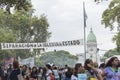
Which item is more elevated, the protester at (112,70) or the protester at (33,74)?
the protester at (112,70)

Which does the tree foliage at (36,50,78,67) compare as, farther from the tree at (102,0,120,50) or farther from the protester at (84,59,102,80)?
the protester at (84,59,102,80)

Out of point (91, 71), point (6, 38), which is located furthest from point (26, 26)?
point (91, 71)

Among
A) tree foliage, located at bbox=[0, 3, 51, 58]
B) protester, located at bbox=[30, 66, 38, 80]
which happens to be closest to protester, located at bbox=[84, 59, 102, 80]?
protester, located at bbox=[30, 66, 38, 80]

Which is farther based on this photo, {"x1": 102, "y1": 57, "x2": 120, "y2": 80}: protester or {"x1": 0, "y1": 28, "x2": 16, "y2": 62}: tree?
{"x1": 0, "y1": 28, "x2": 16, "y2": 62}: tree

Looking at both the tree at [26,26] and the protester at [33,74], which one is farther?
the tree at [26,26]

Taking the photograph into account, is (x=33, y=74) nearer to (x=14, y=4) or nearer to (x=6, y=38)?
(x=14, y=4)

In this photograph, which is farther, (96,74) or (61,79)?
(61,79)

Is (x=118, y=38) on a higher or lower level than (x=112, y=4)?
lower

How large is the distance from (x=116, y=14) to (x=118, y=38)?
3.80 metres

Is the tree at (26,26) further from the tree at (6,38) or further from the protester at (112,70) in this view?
the protester at (112,70)

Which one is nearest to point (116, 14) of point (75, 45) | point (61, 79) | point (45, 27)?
point (75, 45)

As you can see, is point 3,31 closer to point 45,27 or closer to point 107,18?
point 45,27

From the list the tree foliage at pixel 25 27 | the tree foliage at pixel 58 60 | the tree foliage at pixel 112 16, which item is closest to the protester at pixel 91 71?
the tree foliage at pixel 58 60

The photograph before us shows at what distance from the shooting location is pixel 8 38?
249 ft
